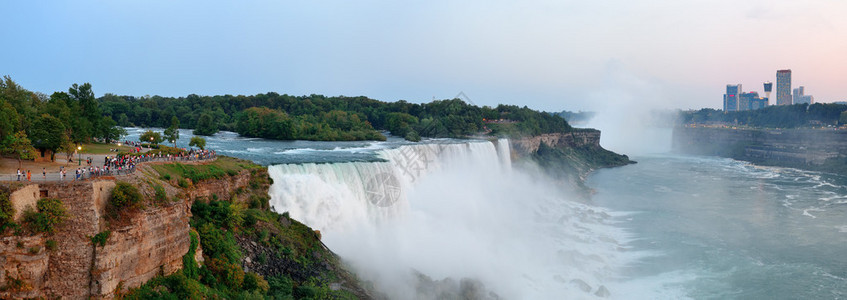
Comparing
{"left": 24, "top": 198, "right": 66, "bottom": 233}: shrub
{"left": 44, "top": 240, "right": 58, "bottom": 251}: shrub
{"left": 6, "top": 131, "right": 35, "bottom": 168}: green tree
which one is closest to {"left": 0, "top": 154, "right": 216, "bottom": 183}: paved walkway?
{"left": 6, "top": 131, "right": 35, "bottom": 168}: green tree

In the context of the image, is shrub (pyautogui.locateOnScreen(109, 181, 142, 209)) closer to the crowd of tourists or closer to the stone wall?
the crowd of tourists

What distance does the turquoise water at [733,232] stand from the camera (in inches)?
1011

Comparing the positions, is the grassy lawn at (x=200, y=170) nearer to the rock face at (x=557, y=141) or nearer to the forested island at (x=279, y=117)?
the forested island at (x=279, y=117)

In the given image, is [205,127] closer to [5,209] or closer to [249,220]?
[249,220]

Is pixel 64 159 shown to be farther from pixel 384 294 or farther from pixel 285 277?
pixel 384 294

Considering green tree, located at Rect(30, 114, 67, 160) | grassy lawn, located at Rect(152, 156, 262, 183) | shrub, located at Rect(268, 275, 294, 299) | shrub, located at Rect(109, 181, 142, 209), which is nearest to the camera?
shrub, located at Rect(109, 181, 142, 209)

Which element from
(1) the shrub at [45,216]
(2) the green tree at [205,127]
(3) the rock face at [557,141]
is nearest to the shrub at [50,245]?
(1) the shrub at [45,216]

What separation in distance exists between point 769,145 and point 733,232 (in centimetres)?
6421

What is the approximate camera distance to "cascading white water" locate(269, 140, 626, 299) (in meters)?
23.6

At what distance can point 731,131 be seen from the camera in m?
101

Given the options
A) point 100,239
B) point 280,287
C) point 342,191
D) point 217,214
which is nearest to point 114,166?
point 217,214

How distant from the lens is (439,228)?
3025 cm

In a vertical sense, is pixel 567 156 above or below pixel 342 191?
below

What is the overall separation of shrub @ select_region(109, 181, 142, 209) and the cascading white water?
28.8 feet
